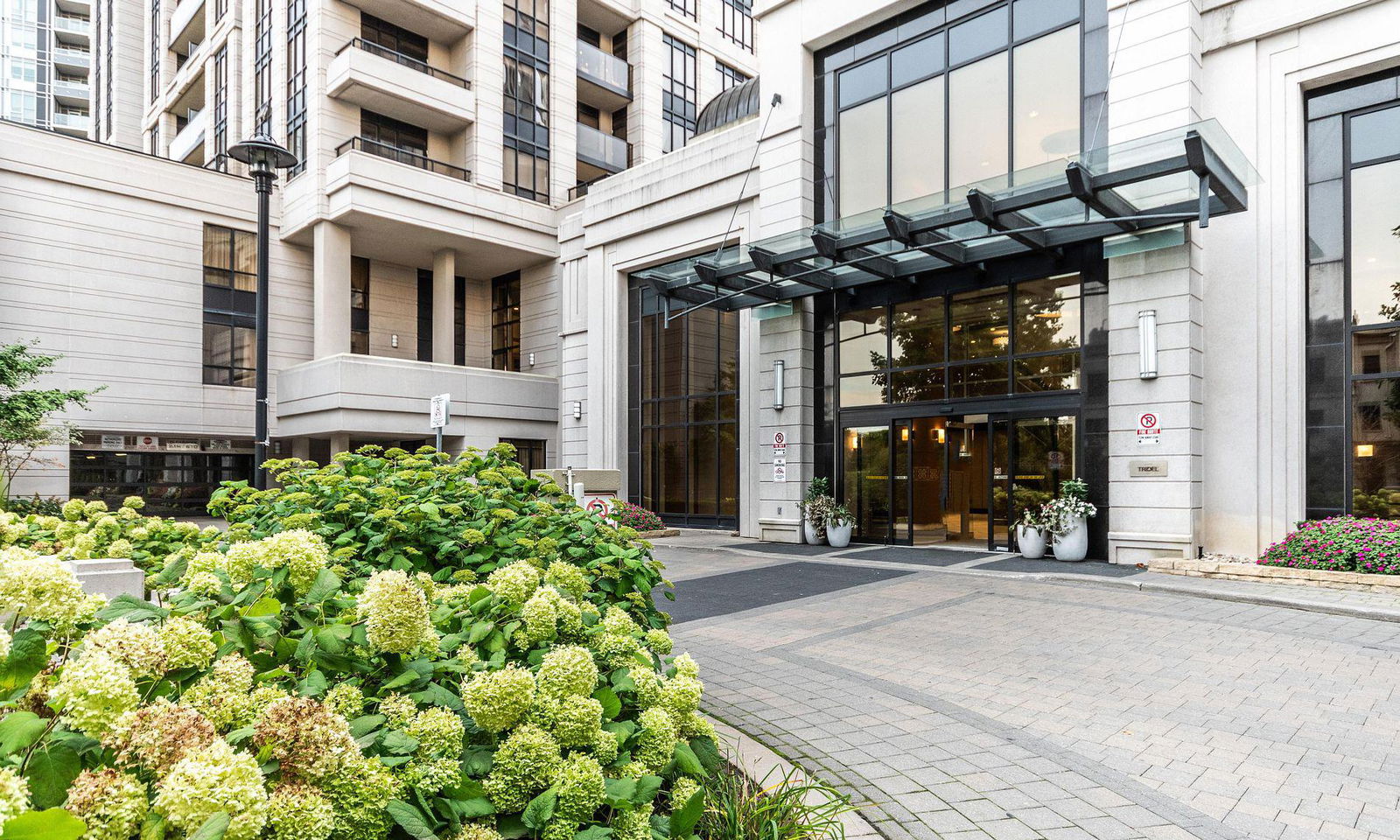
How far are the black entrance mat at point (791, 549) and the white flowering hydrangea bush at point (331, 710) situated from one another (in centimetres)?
1256

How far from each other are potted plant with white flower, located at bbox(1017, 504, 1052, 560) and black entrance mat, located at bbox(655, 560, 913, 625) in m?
2.74

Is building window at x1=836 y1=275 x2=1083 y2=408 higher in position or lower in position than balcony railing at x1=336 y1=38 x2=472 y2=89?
lower

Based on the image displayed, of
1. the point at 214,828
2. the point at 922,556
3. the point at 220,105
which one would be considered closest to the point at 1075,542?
the point at 922,556

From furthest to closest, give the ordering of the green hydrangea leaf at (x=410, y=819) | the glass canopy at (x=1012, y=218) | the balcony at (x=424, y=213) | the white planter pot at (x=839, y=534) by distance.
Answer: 1. the balcony at (x=424, y=213)
2. the white planter pot at (x=839, y=534)
3. the glass canopy at (x=1012, y=218)
4. the green hydrangea leaf at (x=410, y=819)

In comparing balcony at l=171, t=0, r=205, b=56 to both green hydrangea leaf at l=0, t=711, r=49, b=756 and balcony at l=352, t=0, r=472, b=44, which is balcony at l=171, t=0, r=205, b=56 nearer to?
balcony at l=352, t=0, r=472, b=44

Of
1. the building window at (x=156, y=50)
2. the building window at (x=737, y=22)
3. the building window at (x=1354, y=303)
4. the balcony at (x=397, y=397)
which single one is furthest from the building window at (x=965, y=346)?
the building window at (x=156, y=50)

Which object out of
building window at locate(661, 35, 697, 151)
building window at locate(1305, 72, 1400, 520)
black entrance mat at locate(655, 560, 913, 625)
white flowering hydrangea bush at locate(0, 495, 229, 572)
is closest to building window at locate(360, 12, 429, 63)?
building window at locate(661, 35, 697, 151)

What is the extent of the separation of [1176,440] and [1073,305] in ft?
10.0

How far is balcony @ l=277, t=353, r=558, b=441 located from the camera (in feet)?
77.2

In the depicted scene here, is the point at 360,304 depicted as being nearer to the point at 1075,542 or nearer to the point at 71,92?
the point at 1075,542

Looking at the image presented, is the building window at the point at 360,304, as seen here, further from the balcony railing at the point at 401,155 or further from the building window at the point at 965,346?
the building window at the point at 965,346

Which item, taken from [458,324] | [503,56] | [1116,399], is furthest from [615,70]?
[1116,399]

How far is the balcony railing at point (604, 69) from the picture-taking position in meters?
30.6

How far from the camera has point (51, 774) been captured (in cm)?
Result: 152
